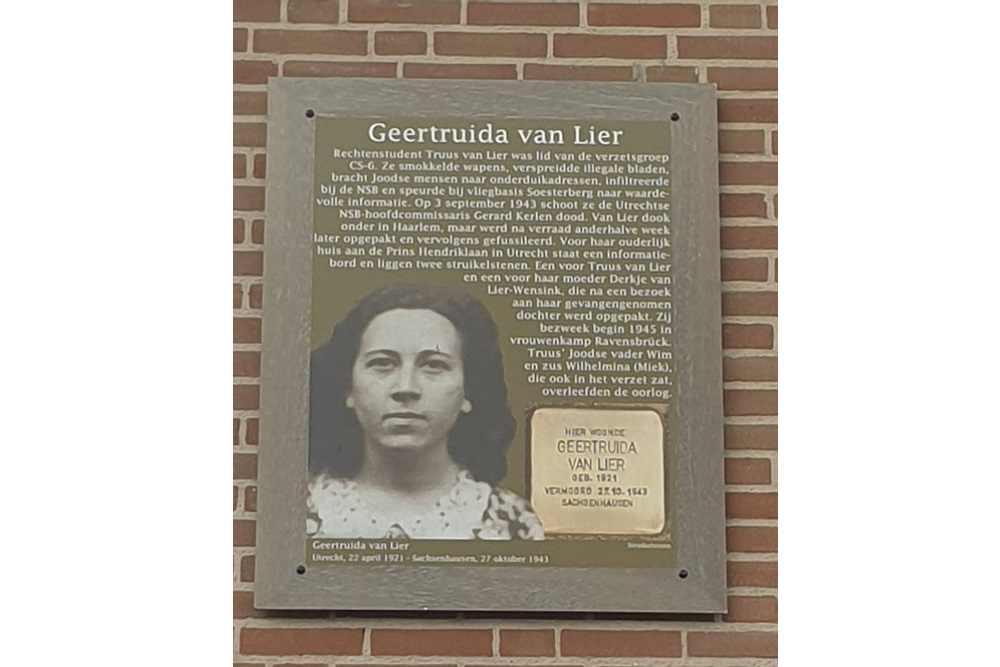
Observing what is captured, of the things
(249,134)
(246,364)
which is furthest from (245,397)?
(249,134)

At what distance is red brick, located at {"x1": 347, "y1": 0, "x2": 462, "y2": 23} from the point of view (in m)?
3.28

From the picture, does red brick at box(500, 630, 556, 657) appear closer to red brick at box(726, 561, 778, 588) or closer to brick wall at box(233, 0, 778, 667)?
brick wall at box(233, 0, 778, 667)

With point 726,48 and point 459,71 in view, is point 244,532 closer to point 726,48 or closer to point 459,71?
point 459,71

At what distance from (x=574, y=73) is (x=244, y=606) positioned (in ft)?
4.33

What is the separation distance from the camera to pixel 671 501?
10.1 feet

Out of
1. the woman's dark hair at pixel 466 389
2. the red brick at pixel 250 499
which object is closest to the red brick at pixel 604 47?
the woman's dark hair at pixel 466 389

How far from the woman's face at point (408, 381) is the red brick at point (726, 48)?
81 cm

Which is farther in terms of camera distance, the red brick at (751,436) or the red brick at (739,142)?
the red brick at (739,142)

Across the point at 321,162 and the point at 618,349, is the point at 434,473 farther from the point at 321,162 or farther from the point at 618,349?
the point at 321,162

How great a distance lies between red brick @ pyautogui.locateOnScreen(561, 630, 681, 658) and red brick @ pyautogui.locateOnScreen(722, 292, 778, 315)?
0.68 metres

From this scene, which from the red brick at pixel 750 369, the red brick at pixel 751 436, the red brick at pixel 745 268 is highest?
the red brick at pixel 745 268

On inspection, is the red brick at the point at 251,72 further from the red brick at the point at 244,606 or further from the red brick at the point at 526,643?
the red brick at the point at 526,643

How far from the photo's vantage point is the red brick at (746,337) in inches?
125

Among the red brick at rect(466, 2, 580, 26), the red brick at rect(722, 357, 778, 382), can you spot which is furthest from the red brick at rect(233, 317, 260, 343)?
the red brick at rect(722, 357, 778, 382)
